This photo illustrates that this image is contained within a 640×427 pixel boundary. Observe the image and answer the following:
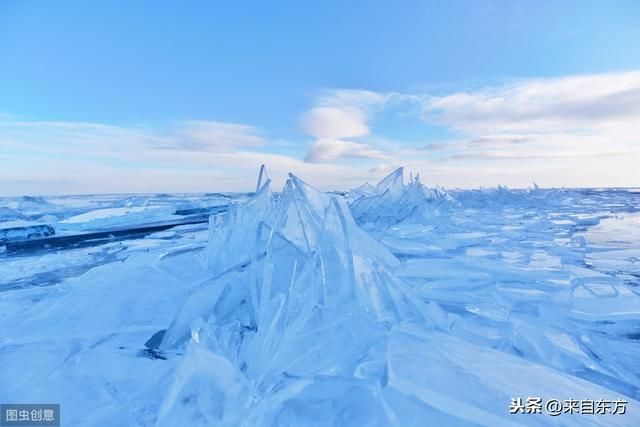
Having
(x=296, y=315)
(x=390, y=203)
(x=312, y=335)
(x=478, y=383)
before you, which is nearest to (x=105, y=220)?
(x=390, y=203)

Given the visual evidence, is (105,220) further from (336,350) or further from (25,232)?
(336,350)

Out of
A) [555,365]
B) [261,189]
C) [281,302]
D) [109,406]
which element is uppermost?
[261,189]

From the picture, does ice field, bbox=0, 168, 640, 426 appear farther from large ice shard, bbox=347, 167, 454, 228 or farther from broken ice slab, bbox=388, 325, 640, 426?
large ice shard, bbox=347, 167, 454, 228

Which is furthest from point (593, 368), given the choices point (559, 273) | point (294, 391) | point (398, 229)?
point (398, 229)

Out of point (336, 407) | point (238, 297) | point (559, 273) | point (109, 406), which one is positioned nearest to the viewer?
point (336, 407)

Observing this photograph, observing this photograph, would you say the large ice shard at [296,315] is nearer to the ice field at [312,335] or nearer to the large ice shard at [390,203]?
the ice field at [312,335]

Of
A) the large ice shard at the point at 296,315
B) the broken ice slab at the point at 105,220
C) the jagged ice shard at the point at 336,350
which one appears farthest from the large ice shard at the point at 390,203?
the broken ice slab at the point at 105,220

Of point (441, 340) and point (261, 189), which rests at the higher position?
point (261, 189)

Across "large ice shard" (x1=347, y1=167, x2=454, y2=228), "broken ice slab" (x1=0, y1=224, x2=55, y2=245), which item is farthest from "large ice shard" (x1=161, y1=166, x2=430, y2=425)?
"broken ice slab" (x1=0, y1=224, x2=55, y2=245)

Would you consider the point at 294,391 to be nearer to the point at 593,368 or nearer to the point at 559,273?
the point at 593,368
